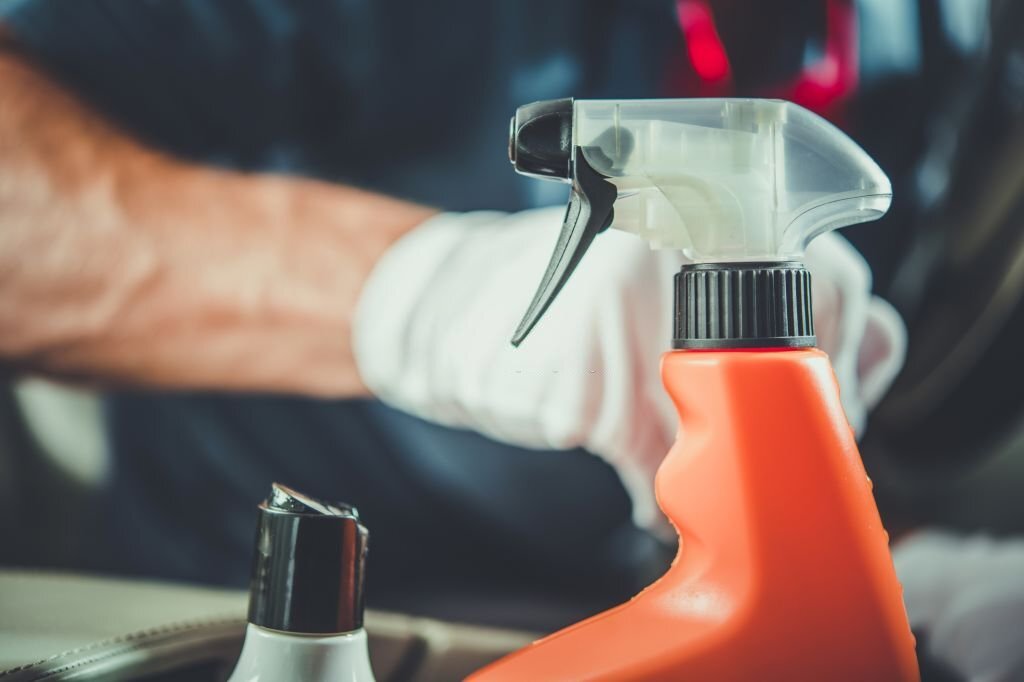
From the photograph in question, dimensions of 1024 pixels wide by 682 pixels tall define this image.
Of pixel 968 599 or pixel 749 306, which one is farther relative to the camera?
pixel 968 599

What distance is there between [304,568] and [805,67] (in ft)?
1.50

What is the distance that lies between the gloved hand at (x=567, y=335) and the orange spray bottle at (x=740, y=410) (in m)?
0.12

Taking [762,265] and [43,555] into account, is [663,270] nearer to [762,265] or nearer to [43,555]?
[762,265]

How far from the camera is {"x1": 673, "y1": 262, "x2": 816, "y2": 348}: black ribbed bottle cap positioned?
341 mm

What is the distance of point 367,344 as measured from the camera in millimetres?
593

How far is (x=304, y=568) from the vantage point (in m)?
0.34

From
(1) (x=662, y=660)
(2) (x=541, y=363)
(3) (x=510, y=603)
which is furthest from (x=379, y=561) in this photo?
A: (1) (x=662, y=660)

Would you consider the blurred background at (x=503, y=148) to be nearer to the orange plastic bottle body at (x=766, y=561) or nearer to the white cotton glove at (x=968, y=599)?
the white cotton glove at (x=968, y=599)

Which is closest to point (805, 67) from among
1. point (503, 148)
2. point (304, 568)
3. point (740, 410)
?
point (503, 148)

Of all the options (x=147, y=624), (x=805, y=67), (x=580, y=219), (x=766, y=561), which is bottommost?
(x=147, y=624)

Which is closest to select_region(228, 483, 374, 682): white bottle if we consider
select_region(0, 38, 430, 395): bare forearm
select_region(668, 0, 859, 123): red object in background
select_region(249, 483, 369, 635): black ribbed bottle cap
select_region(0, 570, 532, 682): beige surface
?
select_region(249, 483, 369, 635): black ribbed bottle cap

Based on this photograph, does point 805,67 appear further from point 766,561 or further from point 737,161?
point 766,561

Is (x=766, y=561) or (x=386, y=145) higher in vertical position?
(x=386, y=145)

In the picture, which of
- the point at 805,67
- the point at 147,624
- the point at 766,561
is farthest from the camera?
the point at 805,67
